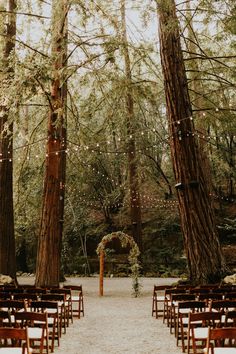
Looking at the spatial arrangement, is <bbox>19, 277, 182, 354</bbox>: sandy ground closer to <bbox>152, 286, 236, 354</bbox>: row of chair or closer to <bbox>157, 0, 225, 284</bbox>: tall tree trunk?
<bbox>152, 286, 236, 354</bbox>: row of chair

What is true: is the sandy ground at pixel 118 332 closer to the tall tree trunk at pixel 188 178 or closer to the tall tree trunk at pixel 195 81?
the tall tree trunk at pixel 188 178

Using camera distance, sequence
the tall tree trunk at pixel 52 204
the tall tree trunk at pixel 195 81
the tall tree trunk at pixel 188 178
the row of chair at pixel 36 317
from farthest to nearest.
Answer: the tall tree trunk at pixel 52 204, the tall tree trunk at pixel 195 81, the tall tree trunk at pixel 188 178, the row of chair at pixel 36 317

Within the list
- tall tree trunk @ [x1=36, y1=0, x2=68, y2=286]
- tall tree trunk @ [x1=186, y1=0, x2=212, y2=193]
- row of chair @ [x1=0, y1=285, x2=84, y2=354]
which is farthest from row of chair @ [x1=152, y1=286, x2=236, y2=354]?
tall tree trunk @ [x1=186, y1=0, x2=212, y2=193]

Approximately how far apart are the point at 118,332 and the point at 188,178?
13.8 ft

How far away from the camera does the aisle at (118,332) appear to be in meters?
6.82

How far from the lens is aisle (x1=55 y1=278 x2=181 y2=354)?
682 cm

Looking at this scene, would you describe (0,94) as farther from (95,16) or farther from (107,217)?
(107,217)

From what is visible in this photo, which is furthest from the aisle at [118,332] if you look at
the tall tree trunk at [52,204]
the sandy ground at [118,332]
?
the tall tree trunk at [52,204]

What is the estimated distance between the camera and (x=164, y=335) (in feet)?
26.0

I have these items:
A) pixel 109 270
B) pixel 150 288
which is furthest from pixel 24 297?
pixel 109 270

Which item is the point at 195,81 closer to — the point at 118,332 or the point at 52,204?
the point at 52,204

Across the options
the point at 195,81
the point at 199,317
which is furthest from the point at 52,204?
the point at 199,317

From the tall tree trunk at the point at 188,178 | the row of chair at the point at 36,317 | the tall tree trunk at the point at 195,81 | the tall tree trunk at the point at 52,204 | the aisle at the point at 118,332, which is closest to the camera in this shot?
the row of chair at the point at 36,317

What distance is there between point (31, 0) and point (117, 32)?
9.97 ft
